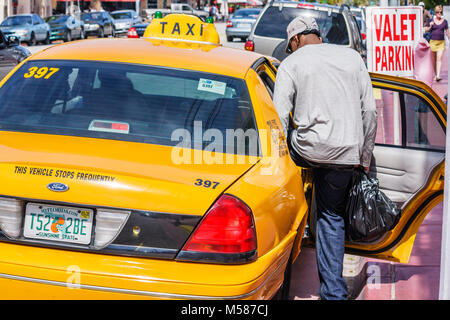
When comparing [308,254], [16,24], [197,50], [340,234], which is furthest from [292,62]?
[16,24]

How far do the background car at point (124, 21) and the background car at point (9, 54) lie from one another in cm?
2920

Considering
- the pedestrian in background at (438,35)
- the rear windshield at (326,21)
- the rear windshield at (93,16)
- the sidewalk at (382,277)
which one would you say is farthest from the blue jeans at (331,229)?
the rear windshield at (93,16)

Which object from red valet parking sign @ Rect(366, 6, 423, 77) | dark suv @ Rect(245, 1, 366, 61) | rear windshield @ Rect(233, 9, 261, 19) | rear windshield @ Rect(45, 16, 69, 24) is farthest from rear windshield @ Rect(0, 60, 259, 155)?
rear windshield @ Rect(45, 16, 69, 24)

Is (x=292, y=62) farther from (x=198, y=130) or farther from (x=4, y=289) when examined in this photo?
(x=4, y=289)

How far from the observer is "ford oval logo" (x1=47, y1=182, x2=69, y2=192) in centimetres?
317

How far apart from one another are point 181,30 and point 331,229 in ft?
6.80

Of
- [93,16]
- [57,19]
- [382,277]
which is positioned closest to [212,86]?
[382,277]

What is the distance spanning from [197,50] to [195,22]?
119 cm

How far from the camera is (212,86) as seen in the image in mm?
4117

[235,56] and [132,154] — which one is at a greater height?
[235,56]

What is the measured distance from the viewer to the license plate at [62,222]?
3203 millimetres

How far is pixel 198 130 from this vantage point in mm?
3795

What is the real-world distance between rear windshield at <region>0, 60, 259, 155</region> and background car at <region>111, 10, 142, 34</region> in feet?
131

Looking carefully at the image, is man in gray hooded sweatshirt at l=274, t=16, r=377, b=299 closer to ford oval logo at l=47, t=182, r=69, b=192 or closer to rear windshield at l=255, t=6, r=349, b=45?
ford oval logo at l=47, t=182, r=69, b=192
